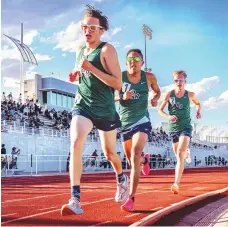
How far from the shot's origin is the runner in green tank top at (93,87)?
4.36 m

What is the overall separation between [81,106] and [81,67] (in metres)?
0.45

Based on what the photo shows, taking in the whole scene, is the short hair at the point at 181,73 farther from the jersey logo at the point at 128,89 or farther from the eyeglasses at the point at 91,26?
the eyeglasses at the point at 91,26

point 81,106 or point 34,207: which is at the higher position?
point 81,106

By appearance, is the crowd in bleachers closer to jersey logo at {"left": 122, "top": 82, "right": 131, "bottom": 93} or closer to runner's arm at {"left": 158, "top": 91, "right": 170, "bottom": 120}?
runner's arm at {"left": 158, "top": 91, "right": 170, "bottom": 120}

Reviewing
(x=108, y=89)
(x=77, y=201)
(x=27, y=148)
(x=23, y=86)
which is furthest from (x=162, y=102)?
(x=23, y=86)

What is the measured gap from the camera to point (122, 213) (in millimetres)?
5195

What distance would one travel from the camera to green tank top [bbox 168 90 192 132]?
7.59 m

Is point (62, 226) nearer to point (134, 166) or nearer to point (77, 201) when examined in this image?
point (77, 201)

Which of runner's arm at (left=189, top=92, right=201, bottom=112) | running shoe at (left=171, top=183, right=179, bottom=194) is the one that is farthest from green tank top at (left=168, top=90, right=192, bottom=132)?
running shoe at (left=171, top=183, right=179, bottom=194)

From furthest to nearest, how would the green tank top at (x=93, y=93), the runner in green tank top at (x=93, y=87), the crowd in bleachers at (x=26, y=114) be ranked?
the crowd in bleachers at (x=26, y=114) < the green tank top at (x=93, y=93) < the runner in green tank top at (x=93, y=87)

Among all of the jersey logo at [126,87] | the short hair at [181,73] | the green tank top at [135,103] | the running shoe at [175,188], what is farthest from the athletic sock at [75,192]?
the running shoe at [175,188]

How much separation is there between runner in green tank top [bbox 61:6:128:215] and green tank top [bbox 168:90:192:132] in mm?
3048

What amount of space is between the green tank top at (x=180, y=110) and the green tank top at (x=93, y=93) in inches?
123

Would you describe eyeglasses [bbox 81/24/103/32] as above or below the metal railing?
above
